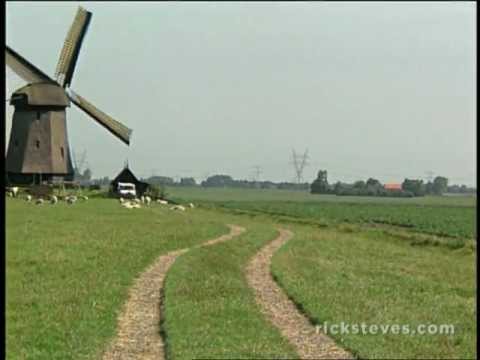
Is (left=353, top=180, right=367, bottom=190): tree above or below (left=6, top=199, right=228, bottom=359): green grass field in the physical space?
above

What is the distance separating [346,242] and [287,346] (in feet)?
77.2

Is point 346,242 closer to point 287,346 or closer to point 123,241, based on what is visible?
point 123,241

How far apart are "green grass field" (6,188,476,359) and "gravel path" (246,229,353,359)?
0.25m

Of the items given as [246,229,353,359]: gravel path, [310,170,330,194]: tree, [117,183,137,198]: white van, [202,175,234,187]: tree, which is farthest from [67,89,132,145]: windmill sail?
[246,229,353,359]: gravel path

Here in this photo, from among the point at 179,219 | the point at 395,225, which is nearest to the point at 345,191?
the point at 179,219

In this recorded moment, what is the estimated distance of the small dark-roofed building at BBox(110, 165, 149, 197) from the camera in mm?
2307

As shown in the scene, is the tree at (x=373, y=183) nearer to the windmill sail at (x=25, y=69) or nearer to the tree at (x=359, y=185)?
the tree at (x=359, y=185)

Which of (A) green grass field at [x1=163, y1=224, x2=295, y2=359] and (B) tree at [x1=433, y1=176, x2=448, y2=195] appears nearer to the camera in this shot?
(B) tree at [x1=433, y1=176, x2=448, y2=195]

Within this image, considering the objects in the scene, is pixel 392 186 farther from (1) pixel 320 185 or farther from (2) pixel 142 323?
(2) pixel 142 323

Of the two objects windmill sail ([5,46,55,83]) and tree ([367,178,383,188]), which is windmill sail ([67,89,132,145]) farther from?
tree ([367,178,383,188])

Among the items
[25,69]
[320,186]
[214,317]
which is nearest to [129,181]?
[25,69]

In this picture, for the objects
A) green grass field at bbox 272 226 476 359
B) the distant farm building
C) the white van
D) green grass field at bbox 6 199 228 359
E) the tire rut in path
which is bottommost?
green grass field at bbox 272 226 476 359

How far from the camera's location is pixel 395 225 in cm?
5634

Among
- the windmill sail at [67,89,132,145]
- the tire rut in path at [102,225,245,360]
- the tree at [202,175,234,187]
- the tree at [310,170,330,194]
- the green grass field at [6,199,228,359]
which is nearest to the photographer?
the windmill sail at [67,89,132,145]
